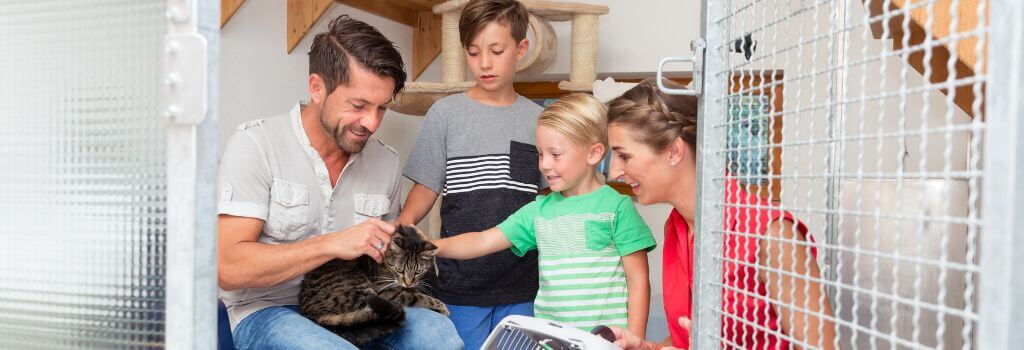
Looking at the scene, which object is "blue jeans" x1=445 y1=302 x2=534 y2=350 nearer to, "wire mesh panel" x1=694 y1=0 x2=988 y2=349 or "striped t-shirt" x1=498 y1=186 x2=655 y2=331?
"striped t-shirt" x1=498 y1=186 x2=655 y2=331

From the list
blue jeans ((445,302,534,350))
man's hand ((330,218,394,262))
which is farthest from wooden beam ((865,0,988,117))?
blue jeans ((445,302,534,350))

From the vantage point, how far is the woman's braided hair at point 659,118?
1.41 metres

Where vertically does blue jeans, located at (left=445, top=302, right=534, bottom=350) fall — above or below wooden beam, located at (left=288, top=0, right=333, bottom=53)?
below

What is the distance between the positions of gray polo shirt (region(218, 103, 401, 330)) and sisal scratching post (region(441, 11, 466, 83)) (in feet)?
3.41

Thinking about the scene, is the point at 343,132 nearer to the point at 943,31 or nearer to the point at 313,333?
the point at 313,333

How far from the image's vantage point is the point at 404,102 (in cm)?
269

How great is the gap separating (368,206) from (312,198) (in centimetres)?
15

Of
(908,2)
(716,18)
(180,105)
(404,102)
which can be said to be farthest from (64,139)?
(404,102)

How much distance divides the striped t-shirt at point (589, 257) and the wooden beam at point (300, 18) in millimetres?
1302

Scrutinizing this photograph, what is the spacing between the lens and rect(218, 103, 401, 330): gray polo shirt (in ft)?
4.92

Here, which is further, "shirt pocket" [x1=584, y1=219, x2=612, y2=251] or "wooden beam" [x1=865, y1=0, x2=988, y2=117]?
"shirt pocket" [x1=584, y1=219, x2=612, y2=251]

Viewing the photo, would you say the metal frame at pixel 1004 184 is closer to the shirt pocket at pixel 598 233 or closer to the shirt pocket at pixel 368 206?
the shirt pocket at pixel 598 233

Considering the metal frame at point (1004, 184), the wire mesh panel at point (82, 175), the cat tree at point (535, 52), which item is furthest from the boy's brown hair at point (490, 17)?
the metal frame at point (1004, 184)

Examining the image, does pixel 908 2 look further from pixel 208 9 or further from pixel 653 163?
pixel 653 163
